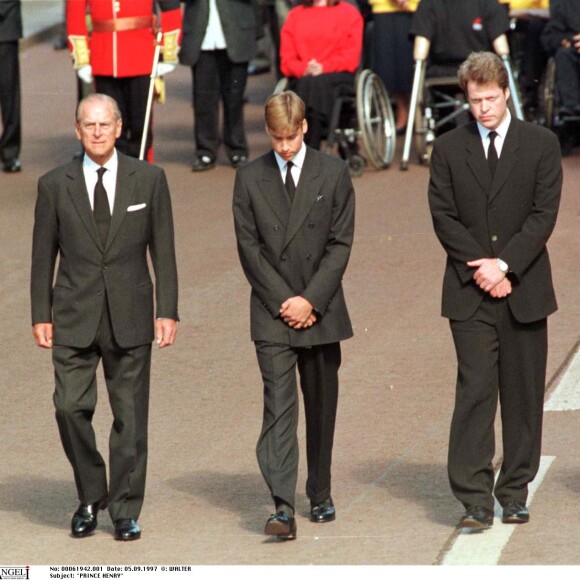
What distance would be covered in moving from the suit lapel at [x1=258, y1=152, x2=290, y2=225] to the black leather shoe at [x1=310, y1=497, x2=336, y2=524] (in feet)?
4.03

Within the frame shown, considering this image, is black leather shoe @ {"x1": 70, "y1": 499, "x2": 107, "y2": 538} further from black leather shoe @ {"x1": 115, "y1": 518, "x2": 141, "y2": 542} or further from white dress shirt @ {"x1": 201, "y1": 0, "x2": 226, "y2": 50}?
white dress shirt @ {"x1": 201, "y1": 0, "x2": 226, "y2": 50}

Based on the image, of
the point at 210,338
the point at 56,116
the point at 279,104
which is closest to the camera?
the point at 279,104

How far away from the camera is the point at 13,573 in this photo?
6.43m

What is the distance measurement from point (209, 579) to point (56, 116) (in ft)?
43.2

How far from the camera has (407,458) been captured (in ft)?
25.8

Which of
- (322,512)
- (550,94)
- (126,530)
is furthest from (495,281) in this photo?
(550,94)

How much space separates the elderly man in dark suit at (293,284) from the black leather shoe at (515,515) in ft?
2.46

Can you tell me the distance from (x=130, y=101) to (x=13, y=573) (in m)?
8.04

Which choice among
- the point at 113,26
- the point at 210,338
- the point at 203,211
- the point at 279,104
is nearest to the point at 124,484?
the point at 279,104

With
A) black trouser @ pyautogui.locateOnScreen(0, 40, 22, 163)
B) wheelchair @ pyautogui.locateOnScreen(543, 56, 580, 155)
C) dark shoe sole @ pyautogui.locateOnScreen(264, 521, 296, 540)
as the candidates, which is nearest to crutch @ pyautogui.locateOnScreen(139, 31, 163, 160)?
black trouser @ pyautogui.locateOnScreen(0, 40, 22, 163)

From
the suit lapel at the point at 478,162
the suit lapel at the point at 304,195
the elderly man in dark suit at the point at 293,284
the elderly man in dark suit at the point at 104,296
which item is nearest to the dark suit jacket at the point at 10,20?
the elderly man in dark suit at the point at 104,296

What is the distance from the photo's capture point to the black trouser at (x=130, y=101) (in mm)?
13906

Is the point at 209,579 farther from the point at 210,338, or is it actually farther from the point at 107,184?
the point at 210,338

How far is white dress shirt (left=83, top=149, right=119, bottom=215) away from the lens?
22.7 feet
